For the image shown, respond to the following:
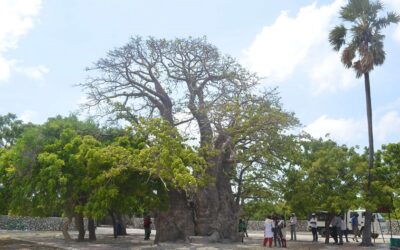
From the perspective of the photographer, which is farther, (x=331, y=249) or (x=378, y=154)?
(x=378, y=154)

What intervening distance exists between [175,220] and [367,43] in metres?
13.6

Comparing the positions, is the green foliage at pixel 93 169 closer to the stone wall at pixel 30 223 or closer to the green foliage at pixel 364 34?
the green foliage at pixel 364 34

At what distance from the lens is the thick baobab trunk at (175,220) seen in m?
24.5

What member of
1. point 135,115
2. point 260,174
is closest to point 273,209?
point 260,174

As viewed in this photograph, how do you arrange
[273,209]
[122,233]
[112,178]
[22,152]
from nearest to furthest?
[112,178], [22,152], [273,209], [122,233]

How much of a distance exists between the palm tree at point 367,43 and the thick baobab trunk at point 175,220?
9.21 metres

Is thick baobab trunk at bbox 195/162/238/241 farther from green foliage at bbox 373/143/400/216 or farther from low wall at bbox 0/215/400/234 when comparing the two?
low wall at bbox 0/215/400/234

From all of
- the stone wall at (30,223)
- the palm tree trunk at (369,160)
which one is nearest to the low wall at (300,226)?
the palm tree trunk at (369,160)

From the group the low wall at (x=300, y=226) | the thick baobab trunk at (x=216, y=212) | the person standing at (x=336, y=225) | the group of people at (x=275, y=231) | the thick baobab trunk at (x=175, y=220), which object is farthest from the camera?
the low wall at (x=300, y=226)

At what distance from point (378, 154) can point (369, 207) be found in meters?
3.30

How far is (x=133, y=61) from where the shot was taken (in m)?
28.1

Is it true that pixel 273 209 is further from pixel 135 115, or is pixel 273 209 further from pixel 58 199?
pixel 58 199

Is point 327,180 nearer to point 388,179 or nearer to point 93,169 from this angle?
point 388,179

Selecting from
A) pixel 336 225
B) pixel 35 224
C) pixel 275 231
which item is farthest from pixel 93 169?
pixel 35 224
